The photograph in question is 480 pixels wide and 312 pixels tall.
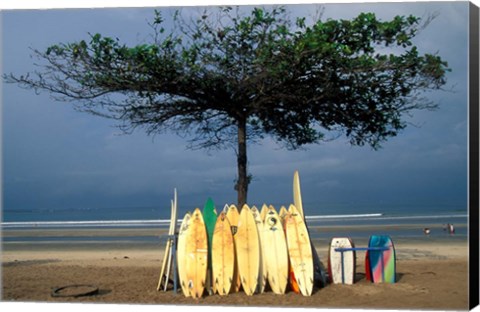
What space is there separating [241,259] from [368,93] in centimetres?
249

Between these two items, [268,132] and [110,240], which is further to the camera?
[110,240]

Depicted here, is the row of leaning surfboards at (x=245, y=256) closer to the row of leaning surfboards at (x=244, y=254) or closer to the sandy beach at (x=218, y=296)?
the row of leaning surfboards at (x=244, y=254)

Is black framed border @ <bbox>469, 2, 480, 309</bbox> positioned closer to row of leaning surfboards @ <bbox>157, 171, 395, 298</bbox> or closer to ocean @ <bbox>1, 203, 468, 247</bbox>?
row of leaning surfboards @ <bbox>157, 171, 395, 298</bbox>

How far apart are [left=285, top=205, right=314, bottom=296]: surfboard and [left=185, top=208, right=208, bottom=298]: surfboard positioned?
2.88 ft

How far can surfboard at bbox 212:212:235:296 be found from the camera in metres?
7.65

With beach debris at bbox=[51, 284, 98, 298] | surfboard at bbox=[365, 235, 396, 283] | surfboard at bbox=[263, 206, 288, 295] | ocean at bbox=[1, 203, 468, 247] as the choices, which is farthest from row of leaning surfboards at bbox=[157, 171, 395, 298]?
ocean at bbox=[1, 203, 468, 247]

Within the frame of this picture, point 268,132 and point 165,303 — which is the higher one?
point 268,132

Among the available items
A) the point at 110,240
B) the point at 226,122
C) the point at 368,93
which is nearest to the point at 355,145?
the point at 368,93

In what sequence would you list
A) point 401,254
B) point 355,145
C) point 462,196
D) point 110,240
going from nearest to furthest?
point 462,196 → point 355,145 → point 401,254 → point 110,240

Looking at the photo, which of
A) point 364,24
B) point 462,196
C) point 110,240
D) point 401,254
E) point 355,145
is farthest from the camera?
point 110,240

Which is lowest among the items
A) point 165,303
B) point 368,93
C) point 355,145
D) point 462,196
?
point 165,303

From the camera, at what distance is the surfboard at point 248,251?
7.64 meters

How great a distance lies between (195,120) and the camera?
9258 mm

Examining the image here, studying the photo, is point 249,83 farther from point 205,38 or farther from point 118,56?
point 118,56
